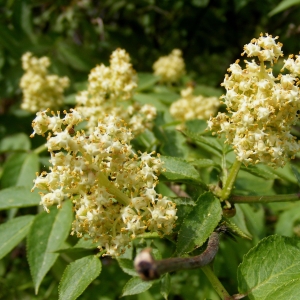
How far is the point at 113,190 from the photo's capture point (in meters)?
1.70

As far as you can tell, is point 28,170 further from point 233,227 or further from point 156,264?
point 156,264

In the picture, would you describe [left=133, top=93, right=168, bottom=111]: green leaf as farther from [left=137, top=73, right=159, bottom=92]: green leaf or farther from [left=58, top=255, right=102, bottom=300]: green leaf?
[left=58, top=255, right=102, bottom=300]: green leaf

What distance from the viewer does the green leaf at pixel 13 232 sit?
2334 mm

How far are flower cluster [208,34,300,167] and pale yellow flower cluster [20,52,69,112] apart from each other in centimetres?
239

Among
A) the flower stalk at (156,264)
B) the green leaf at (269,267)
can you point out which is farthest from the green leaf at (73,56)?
A: the flower stalk at (156,264)

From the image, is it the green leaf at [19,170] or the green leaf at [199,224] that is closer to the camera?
the green leaf at [199,224]

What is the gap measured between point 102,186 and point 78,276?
1.55 ft

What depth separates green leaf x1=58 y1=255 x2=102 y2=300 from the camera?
1782 millimetres

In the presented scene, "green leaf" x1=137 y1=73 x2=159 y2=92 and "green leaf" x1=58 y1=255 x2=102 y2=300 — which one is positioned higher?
"green leaf" x1=137 y1=73 x2=159 y2=92

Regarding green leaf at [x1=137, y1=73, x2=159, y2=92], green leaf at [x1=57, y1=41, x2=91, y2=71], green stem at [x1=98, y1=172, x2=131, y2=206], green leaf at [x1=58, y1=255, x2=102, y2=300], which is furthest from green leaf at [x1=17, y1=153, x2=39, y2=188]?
green stem at [x1=98, y1=172, x2=131, y2=206]

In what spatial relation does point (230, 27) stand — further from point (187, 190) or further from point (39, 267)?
point (39, 267)

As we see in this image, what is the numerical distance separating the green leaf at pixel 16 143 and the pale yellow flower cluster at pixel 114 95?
1.02m

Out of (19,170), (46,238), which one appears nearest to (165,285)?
(46,238)

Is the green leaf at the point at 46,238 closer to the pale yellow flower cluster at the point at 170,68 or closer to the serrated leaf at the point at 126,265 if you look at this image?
the serrated leaf at the point at 126,265
